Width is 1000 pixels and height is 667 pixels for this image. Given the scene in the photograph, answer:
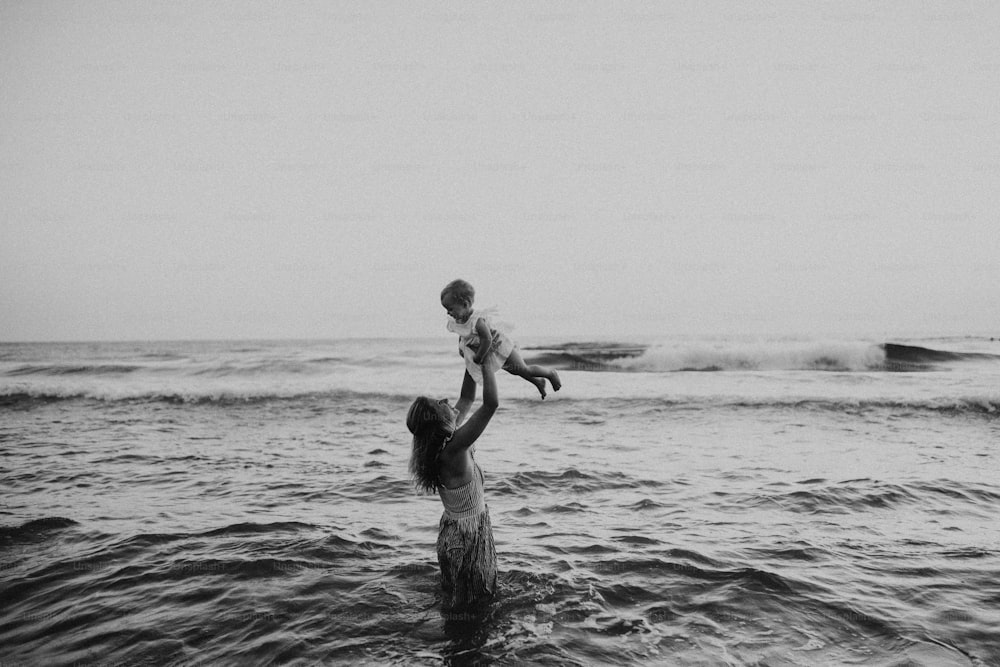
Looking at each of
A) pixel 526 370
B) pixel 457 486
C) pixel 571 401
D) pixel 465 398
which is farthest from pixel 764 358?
pixel 526 370

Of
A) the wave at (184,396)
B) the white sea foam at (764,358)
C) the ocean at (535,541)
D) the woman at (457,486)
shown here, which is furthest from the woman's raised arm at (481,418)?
the white sea foam at (764,358)

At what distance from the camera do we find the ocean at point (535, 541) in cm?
412

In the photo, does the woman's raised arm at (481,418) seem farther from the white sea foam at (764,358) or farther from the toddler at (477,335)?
the white sea foam at (764,358)

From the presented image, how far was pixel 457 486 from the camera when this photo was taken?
432 centimetres

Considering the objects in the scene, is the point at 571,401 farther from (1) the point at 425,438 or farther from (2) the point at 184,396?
(1) the point at 425,438

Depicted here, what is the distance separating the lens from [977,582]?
496 centimetres

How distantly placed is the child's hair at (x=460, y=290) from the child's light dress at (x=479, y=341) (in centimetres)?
12

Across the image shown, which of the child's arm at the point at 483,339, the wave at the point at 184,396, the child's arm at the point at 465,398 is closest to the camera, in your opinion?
the child's arm at the point at 483,339

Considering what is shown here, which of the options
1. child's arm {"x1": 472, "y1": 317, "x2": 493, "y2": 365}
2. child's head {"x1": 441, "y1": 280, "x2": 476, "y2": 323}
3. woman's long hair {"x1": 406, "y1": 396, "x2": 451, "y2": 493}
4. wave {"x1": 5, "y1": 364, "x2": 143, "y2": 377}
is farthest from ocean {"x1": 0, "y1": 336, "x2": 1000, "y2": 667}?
wave {"x1": 5, "y1": 364, "x2": 143, "y2": 377}

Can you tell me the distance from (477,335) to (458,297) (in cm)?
27

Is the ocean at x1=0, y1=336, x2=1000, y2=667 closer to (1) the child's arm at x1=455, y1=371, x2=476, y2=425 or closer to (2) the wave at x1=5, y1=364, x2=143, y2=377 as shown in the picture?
(1) the child's arm at x1=455, y1=371, x2=476, y2=425

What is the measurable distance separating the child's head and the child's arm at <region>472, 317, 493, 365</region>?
0.14m

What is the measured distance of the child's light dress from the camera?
3697mm

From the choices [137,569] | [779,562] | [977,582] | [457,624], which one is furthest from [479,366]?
[977,582]
